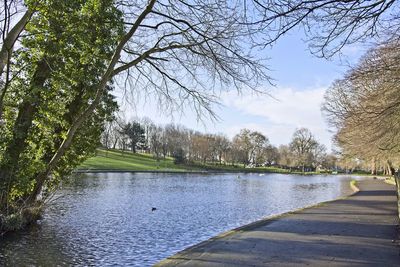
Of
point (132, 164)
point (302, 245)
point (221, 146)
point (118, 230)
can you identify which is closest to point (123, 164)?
point (132, 164)

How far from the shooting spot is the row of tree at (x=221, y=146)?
105625mm

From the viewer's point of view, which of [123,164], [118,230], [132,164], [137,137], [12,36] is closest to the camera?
[12,36]

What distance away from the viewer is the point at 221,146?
114750 millimetres

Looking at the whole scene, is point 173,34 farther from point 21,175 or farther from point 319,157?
point 319,157

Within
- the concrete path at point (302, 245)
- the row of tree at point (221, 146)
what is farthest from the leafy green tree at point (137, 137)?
the concrete path at point (302, 245)

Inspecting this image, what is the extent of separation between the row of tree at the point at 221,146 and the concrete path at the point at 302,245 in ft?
275

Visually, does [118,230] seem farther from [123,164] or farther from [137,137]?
[137,137]

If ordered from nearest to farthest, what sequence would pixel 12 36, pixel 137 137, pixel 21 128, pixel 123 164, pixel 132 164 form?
pixel 12 36
pixel 21 128
pixel 123 164
pixel 132 164
pixel 137 137

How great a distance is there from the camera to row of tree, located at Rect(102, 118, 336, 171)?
106 m

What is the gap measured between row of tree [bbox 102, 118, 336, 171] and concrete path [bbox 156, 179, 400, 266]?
83908mm

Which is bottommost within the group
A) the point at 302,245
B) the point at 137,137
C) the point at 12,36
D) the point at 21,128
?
the point at 302,245

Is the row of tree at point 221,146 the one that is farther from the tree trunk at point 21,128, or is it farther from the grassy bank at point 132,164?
the tree trunk at point 21,128

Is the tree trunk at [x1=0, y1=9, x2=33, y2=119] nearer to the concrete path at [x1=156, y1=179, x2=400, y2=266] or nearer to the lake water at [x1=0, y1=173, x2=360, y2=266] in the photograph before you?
the lake water at [x1=0, y1=173, x2=360, y2=266]

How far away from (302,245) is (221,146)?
105 metres
